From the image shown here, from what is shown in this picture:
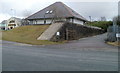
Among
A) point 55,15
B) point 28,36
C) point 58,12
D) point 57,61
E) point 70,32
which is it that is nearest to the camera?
point 57,61

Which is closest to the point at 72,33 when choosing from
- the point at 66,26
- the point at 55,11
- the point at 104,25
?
the point at 66,26

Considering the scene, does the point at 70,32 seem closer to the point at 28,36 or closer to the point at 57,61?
the point at 28,36

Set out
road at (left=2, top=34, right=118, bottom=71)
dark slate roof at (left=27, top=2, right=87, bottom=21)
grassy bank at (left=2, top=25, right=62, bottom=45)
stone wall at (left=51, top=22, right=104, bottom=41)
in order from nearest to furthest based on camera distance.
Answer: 1. road at (left=2, top=34, right=118, bottom=71)
2. grassy bank at (left=2, top=25, right=62, bottom=45)
3. stone wall at (left=51, top=22, right=104, bottom=41)
4. dark slate roof at (left=27, top=2, right=87, bottom=21)

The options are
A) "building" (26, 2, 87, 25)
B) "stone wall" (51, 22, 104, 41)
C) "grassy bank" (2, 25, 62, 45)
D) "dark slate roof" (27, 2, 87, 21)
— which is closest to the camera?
"grassy bank" (2, 25, 62, 45)

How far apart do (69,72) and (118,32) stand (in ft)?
61.1

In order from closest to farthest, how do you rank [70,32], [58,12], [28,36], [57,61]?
[57,61]
[28,36]
[70,32]
[58,12]

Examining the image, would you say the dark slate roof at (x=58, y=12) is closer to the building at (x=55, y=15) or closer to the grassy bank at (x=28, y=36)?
the building at (x=55, y=15)

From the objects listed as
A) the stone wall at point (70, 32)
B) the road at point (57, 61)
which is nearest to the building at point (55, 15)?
the stone wall at point (70, 32)

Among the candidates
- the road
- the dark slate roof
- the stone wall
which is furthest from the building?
the road

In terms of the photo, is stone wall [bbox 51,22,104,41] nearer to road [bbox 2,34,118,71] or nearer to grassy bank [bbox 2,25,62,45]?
grassy bank [bbox 2,25,62,45]

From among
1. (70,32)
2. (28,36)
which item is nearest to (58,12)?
(70,32)

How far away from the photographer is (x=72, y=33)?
30141mm

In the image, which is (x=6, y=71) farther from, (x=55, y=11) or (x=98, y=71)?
(x=55, y=11)

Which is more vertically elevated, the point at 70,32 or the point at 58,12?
the point at 58,12
